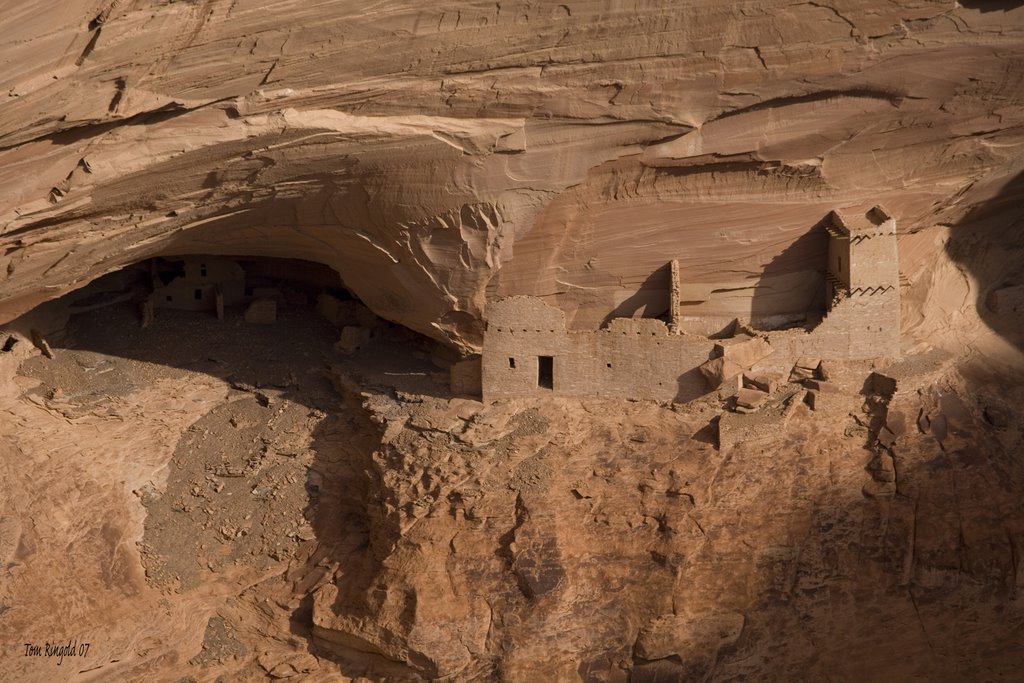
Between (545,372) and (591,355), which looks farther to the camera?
(545,372)

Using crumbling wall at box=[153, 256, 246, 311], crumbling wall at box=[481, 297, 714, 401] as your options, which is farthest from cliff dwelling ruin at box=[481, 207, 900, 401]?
crumbling wall at box=[153, 256, 246, 311]

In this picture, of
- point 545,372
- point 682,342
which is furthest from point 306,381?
point 682,342

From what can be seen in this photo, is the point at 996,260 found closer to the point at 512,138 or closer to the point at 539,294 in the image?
the point at 539,294

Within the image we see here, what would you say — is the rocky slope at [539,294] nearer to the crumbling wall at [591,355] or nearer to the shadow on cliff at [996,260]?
the shadow on cliff at [996,260]

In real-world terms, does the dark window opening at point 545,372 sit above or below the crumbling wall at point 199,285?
below

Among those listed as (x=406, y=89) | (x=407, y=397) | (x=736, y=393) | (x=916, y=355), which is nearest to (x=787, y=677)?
(x=736, y=393)

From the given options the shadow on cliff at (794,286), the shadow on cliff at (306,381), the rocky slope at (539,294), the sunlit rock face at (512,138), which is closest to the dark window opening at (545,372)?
the rocky slope at (539,294)
